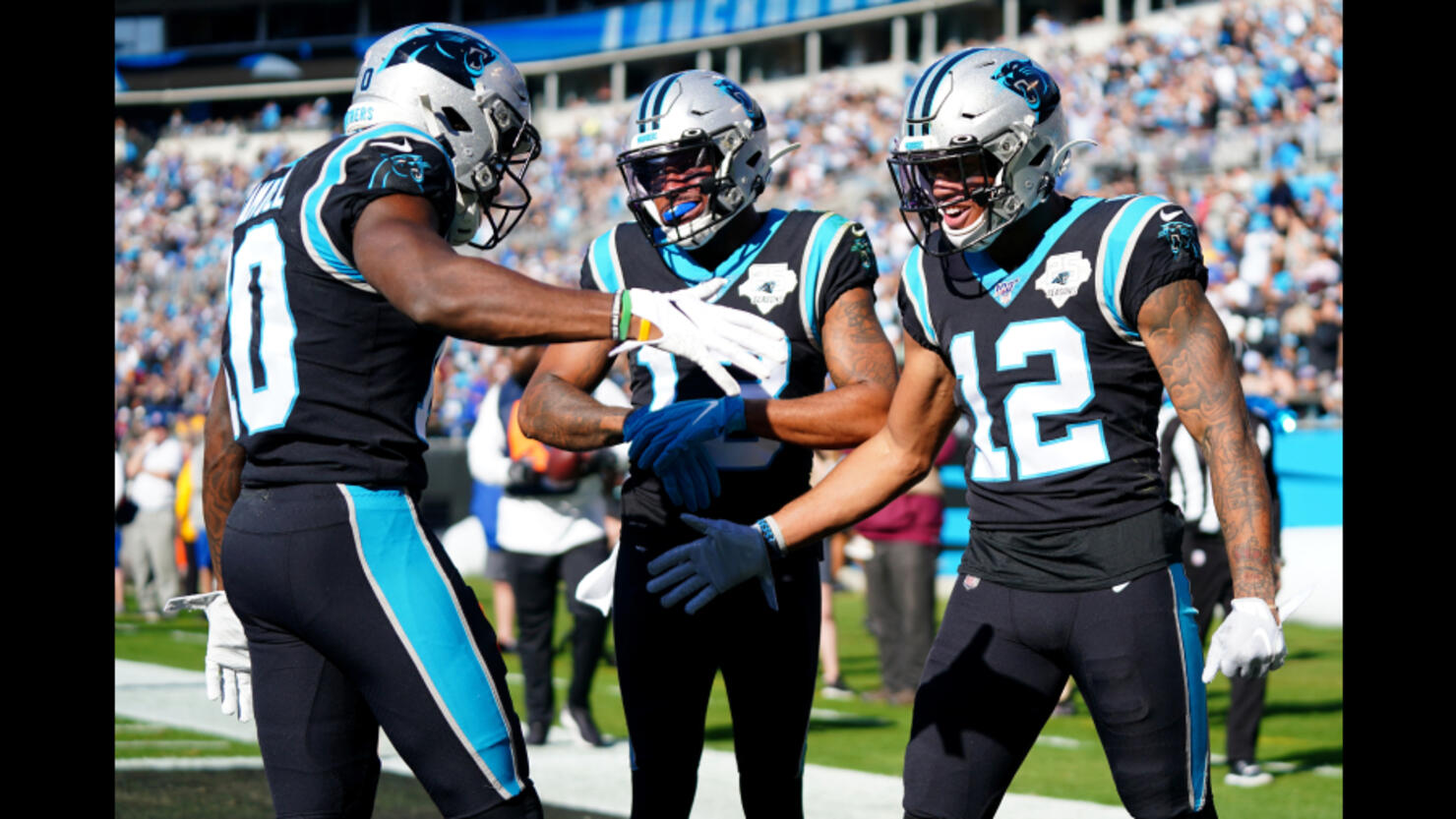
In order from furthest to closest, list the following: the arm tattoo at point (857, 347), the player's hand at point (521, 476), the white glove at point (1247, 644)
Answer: the player's hand at point (521, 476) → the arm tattoo at point (857, 347) → the white glove at point (1247, 644)

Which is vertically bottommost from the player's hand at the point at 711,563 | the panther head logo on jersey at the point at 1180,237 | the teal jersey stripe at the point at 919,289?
the player's hand at the point at 711,563

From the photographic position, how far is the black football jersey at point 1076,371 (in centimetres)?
327

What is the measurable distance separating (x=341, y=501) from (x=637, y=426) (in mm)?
886

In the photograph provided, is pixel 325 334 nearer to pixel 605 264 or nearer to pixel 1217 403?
pixel 605 264

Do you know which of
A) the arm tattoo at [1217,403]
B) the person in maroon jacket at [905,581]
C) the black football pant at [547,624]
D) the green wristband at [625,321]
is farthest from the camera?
the person in maroon jacket at [905,581]

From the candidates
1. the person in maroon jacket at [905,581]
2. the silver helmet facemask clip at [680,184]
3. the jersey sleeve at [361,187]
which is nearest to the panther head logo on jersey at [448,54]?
the jersey sleeve at [361,187]

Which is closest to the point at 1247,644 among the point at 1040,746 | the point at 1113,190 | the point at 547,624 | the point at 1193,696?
the point at 1193,696

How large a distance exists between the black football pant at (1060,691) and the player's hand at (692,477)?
0.68 meters

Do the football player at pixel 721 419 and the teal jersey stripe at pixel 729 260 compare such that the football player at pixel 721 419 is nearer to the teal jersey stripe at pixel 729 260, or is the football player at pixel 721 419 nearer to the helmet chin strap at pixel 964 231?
the teal jersey stripe at pixel 729 260

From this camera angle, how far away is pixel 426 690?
9.74 feet

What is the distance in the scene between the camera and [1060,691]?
3365 mm

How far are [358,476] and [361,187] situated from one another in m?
0.57

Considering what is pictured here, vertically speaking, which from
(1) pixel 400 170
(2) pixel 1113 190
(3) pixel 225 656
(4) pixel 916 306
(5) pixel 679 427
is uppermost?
(2) pixel 1113 190

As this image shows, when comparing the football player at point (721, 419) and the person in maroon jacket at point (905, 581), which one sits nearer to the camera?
the football player at point (721, 419)
